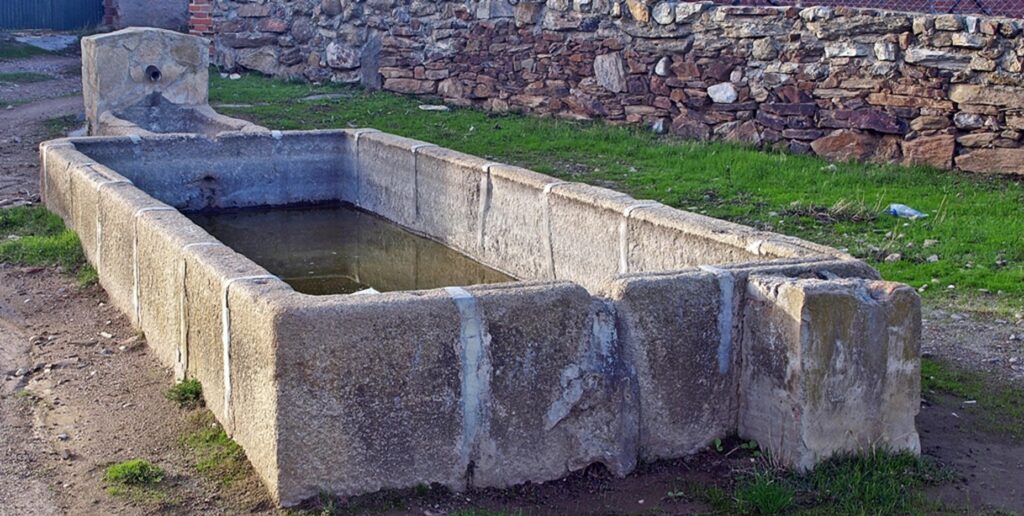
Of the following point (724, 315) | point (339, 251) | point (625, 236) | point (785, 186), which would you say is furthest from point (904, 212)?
point (724, 315)

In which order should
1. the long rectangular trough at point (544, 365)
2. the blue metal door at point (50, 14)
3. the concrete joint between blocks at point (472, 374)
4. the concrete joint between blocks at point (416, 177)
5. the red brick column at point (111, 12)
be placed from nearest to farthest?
the long rectangular trough at point (544, 365)
the concrete joint between blocks at point (472, 374)
the concrete joint between blocks at point (416, 177)
the red brick column at point (111, 12)
the blue metal door at point (50, 14)

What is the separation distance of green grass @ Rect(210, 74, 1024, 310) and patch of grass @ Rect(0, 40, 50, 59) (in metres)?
7.18

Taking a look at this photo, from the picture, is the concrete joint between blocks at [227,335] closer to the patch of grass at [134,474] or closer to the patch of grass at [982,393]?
the patch of grass at [134,474]

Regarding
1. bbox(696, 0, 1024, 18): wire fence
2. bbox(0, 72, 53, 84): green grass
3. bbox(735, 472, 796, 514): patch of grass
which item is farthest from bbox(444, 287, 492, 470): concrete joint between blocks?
bbox(0, 72, 53, 84): green grass

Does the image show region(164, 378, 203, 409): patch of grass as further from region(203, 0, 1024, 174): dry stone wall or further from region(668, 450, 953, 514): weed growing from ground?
region(203, 0, 1024, 174): dry stone wall

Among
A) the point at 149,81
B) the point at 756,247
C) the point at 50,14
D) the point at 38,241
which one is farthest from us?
the point at 50,14

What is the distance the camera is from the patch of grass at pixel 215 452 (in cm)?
438

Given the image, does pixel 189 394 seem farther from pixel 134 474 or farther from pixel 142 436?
pixel 134 474

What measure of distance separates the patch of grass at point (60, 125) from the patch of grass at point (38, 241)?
12.6 ft

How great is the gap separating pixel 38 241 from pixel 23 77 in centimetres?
1010

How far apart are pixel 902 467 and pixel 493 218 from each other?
3454mm

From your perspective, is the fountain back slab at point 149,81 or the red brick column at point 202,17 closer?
the fountain back slab at point 149,81

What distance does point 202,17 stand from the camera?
56.6ft

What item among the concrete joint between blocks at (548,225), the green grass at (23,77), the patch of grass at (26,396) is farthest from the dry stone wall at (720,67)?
the patch of grass at (26,396)
